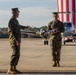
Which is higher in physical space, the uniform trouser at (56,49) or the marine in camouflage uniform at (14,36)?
the marine in camouflage uniform at (14,36)

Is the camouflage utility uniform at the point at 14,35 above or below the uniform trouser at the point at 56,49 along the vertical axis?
above

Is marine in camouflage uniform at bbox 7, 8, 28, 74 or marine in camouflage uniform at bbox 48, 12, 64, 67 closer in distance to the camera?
marine in camouflage uniform at bbox 7, 8, 28, 74

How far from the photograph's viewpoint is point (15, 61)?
38.8 feet

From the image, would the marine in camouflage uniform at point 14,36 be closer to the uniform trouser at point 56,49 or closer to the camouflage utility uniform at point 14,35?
the camouflage utility uniform at point 14,35

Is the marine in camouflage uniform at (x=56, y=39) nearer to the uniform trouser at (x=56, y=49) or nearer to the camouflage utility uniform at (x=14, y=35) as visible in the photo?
the uniform trouser at (x=56, y=49)

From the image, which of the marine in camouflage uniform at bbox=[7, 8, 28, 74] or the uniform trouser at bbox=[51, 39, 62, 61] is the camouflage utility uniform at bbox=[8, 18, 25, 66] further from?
the uniform trouser at bbox=[51, 39, 62, 61]

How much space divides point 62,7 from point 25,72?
117 ft

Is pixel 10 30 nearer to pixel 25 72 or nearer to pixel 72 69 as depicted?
pixel 25 72

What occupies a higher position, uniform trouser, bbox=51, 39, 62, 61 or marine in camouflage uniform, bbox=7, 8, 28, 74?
marine in camouflage uniform, bbox=7, 8, 28, 74

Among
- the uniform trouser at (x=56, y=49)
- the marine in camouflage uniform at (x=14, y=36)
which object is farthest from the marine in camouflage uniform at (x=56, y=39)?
the marine in camouflage uniform at (x=14, y=36)

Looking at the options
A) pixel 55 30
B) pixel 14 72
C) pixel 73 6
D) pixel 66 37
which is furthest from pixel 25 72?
pixel 73 6

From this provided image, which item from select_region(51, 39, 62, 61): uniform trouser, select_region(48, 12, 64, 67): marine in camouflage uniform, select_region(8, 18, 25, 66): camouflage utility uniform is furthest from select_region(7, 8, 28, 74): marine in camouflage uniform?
select_region(51, 39, 62, 61): uniform trouser

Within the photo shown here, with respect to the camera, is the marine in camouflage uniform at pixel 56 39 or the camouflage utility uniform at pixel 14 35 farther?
the marine in camouflage uniform at pixel 56 39

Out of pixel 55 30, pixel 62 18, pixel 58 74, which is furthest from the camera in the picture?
pixel 62 18
